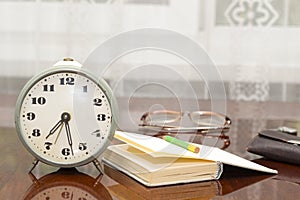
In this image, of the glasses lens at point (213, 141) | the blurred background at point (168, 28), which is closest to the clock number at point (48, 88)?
the glasses lens at point (213, 141)

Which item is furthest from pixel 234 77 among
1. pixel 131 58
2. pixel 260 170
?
pixel 260 170

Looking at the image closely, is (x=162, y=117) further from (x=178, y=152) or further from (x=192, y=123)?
(x=178, y=152)

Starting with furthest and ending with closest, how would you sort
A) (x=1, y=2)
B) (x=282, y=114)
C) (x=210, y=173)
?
(x=1, y=2) < (x=282, y=114) < (x=210, y=173)

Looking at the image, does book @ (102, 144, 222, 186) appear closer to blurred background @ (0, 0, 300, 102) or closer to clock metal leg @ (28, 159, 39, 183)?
clock metal leg @ (28, 159, 39, 183)

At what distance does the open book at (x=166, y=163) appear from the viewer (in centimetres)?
85

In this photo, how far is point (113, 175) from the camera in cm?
90

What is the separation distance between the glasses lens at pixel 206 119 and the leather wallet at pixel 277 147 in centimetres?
21

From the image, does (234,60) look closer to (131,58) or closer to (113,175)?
(131,58)

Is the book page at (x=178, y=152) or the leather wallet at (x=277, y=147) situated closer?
the book page at (x=178, y=152)

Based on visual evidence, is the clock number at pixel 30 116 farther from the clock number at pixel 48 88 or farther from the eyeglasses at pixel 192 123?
the eyeglasses at pixel 192 123

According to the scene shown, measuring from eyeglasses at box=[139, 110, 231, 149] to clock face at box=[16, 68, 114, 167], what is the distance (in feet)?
1.09

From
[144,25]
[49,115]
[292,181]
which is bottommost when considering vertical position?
[292,181]

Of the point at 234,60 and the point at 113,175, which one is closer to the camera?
the point at 113,175

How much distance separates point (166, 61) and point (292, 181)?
114cm
